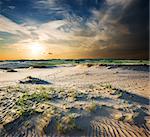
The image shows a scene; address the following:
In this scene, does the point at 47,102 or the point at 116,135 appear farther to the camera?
the point at 47,102

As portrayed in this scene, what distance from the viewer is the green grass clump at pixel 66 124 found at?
22.8 feet

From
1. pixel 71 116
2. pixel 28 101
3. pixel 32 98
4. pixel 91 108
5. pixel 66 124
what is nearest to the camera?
pixel 66 124

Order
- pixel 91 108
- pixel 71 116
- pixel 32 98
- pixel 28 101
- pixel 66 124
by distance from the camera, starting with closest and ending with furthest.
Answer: pixel 66 124
pixel 71 116
pixel 91 108
pixel 28 101
pixel 32 98

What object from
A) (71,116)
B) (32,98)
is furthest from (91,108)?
(32,98)

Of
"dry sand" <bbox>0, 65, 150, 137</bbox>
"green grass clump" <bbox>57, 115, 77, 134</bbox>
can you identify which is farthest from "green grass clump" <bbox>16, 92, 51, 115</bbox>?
"green grass clump" <bbox>57, 115, 77, 134</bbox>

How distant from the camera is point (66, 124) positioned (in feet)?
23.8

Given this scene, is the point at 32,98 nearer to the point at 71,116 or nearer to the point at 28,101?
the point at 28,101

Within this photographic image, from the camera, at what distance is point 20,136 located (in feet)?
22.7

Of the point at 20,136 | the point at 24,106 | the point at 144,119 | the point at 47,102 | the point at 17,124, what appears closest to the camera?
the point at 20,136

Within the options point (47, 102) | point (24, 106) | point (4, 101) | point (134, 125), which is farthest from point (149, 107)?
point (4, 101)

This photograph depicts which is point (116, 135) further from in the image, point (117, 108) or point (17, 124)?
point (17, 124)

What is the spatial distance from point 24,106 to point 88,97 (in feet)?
10.2

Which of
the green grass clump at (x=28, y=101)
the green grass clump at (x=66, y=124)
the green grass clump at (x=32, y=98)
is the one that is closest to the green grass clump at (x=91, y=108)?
the green grass clump at (x=66, y=124)

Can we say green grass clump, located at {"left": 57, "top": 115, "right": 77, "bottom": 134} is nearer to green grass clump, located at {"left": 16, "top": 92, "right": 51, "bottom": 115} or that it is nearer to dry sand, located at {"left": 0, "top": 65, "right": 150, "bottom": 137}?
dry sand, located at {"left": 0, "top": 65, "right": 150, "bottom": 137}
